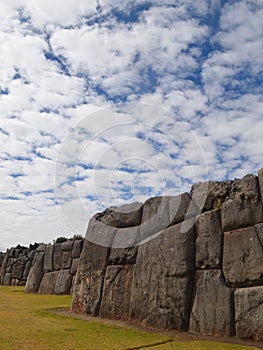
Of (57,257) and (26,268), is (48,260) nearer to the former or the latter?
(57,257)

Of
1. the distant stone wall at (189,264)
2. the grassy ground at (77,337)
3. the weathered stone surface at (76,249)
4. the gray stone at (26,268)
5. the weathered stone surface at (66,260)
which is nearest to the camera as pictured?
the grassy ground at (77,337)

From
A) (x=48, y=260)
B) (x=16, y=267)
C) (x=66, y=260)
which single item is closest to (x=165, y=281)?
(x=66, y=260)

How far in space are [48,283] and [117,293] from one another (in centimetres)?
797

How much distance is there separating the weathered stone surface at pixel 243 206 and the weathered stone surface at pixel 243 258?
0.13 m

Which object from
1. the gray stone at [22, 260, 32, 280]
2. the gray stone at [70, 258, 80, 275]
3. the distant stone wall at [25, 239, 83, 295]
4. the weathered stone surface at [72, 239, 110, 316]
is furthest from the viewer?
the gray stone at [22, 260, 32, 280]

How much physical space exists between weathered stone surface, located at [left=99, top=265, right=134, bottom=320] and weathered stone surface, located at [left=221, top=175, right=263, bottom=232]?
267 centimetres

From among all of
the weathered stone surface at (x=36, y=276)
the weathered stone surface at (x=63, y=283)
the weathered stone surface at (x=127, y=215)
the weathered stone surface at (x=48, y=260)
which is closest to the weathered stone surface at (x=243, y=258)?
the weathered stone surface at (x=127, y=215)

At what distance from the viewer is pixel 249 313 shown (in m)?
5.66

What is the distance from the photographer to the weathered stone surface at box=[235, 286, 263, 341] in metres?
5.51

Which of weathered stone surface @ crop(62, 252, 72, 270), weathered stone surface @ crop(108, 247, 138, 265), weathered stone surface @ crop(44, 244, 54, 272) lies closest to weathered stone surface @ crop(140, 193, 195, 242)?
weathered stone surface @ crop(108, 247, 138, 265)

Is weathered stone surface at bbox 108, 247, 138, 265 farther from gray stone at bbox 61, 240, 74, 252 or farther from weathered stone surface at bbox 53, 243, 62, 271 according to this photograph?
weathered stone surface at bbox 53, 243, 62, 271

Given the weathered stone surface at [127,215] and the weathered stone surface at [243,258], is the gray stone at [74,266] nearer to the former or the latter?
the weathered stone surface at [127,215]

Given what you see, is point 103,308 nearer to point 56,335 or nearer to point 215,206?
point 56,335

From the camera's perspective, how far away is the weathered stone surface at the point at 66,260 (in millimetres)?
14859
